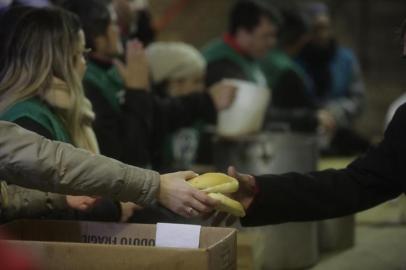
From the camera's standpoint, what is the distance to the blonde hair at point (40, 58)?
2787 millimetres

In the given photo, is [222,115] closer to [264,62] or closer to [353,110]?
[264,62]

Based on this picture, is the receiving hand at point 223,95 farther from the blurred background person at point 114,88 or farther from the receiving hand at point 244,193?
the receiving hand at point 244,193

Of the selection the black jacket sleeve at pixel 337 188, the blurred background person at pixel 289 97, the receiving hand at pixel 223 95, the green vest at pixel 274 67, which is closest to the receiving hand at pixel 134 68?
the receiving hand at pixel 223 95

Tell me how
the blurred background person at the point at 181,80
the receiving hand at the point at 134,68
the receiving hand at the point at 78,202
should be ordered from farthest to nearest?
the blurred background person at the point at 181,80
the receiving hand at the point at 134,68
the receiving hand at the point at 78,202

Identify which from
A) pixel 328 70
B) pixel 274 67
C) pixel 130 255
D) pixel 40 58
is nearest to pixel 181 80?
pixel 274 67

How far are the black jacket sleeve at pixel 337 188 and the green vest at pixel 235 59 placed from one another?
7.78 feet

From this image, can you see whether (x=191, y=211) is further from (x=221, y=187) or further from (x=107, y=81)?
(x=107, y=81)

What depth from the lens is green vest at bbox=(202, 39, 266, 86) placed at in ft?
17.4

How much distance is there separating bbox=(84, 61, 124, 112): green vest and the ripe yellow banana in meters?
1.15

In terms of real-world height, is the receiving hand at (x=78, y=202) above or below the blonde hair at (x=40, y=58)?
below

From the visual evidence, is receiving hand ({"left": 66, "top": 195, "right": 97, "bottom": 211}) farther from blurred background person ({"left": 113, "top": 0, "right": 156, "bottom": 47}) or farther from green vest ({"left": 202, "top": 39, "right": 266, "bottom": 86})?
green vest ({"left": 202, "top": 39, "right": 266, "bottom": 86})

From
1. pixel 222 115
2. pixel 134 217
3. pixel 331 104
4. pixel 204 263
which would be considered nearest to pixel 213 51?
pixel 222 115

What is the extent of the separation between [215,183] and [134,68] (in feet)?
4.50

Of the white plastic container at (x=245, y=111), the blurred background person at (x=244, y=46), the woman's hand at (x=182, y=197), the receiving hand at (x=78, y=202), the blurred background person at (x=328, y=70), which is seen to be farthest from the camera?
the blurred background person at (x=328, y=70)
